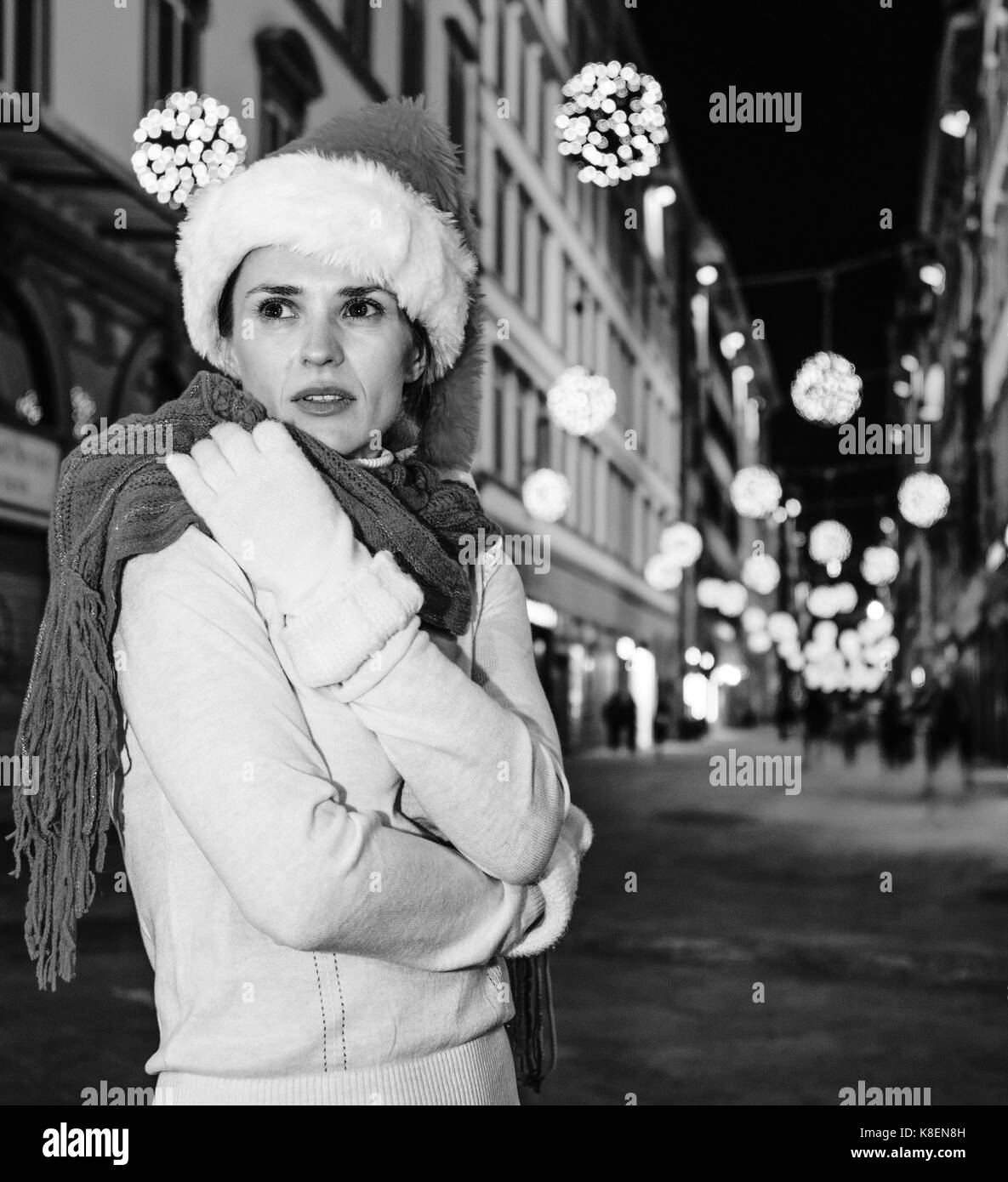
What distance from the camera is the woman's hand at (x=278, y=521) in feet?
5.58

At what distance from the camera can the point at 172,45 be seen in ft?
51.2

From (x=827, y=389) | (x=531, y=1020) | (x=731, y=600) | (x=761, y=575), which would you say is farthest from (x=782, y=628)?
(x=531, y=1020)

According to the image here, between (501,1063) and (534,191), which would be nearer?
(501,1063)

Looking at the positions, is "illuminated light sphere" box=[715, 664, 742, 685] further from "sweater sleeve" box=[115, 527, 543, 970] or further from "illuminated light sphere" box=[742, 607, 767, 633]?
"sweater sleeve" box=[115, 527, 543, 970]

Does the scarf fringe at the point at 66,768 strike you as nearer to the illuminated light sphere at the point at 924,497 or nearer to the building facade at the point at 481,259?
the building facade at the point at 481,259

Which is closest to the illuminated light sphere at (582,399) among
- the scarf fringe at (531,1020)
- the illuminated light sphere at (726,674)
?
the scarf fringe at (531,1020)

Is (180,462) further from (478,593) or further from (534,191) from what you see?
(534,191)

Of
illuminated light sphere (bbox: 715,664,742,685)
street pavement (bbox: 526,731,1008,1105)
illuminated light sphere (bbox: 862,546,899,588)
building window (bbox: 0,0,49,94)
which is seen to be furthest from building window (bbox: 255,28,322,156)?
illuminated light sphere (bbox: 715,664,742,685)

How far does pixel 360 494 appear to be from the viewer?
1877mm

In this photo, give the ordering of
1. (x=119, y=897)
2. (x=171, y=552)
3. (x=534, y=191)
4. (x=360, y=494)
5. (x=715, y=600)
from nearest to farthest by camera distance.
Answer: (x=171, y=552) → (x=360, y=494) → (x=119, y=897) → (x=534, y=191) → (x=715, y=600)

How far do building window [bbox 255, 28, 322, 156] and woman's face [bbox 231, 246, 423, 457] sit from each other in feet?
51.9

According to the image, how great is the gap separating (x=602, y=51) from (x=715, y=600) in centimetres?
1356

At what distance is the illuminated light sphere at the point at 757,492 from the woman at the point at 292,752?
23.3 metres

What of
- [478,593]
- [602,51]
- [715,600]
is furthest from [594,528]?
[478,593]
